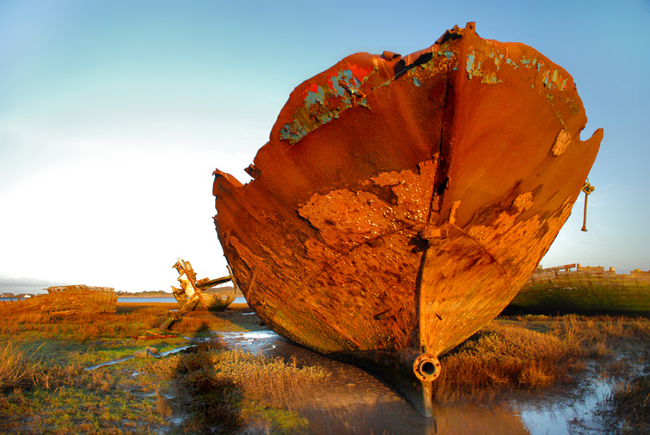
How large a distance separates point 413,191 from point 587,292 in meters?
8.76

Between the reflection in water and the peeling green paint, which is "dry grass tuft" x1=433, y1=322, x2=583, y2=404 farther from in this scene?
the peeling green paint

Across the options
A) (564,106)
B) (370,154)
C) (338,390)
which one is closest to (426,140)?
(370,154)

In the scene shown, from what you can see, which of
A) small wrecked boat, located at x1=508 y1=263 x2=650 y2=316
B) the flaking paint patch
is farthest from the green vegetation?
small wrecked boat, located at x1=508 y1=263 x2=650 y2=316

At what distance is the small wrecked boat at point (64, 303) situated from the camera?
1068 centimetres

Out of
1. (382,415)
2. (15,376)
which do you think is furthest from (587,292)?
(15,376)

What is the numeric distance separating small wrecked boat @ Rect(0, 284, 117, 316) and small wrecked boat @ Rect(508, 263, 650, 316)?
1527 centimetres

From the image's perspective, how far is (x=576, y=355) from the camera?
4402 mm

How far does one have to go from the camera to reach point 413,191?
2.54 m

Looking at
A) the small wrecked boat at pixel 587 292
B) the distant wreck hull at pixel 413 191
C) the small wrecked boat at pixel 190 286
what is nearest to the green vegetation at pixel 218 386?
the distant wreck hull at pixel 413 191

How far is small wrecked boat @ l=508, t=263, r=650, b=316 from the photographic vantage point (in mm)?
7547

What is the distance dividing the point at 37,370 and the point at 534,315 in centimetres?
1221

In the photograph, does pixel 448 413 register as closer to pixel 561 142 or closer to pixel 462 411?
pixel 462 411

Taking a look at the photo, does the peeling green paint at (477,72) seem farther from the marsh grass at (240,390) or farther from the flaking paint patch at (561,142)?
the marsh grass at (240,390)

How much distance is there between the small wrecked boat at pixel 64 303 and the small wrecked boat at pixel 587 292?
601 inches
